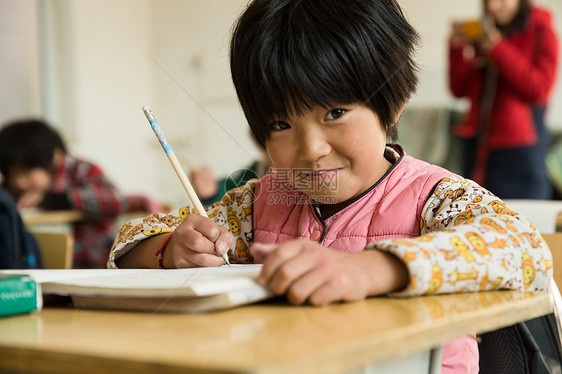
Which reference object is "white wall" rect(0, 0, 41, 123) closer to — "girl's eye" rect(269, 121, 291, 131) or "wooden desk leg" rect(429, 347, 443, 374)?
"girl's eye" rect(269, 121, 291, 131)

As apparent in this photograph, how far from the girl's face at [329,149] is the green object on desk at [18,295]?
0.32 m

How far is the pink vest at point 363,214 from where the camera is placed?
2.47 ft

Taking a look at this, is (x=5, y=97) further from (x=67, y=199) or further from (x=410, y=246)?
(x=410, y=246)

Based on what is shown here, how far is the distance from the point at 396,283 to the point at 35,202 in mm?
2545

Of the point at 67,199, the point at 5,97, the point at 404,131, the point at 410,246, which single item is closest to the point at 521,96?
the point at 404,131

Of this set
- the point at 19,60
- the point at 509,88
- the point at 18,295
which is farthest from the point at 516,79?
the point at 19,60

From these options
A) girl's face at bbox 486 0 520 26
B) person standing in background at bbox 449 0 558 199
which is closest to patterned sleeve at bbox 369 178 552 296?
person standing in background at bbox 449 0 558 199

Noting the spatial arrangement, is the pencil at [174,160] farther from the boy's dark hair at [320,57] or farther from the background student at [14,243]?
the background student at [14,243]

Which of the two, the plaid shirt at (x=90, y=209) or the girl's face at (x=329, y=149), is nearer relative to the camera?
the girl's face at (x=329, y=149)

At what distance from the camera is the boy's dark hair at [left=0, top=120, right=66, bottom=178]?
2746mm

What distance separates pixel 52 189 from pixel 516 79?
1899 mm

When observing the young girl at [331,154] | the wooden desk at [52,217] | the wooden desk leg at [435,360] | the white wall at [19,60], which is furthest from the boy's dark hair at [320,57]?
the white wall at [19,60]

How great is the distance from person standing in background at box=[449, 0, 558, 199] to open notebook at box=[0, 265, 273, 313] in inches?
85.4

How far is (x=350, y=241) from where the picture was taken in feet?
2.52
